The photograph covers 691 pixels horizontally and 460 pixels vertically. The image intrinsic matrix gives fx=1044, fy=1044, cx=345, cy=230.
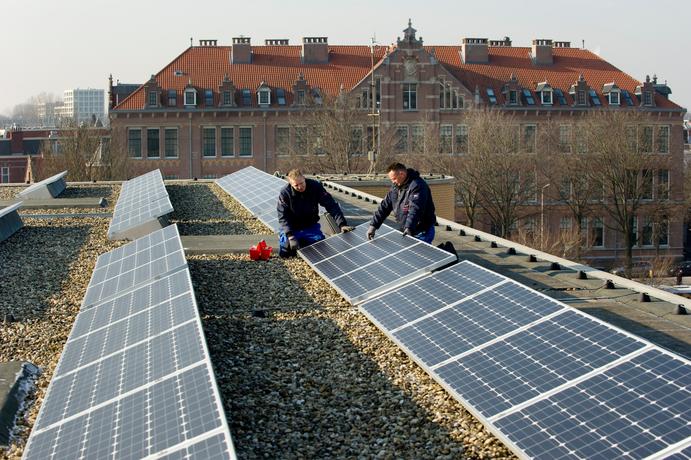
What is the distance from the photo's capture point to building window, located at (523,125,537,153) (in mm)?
72750

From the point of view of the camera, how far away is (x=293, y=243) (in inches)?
683

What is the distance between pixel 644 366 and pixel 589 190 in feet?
208

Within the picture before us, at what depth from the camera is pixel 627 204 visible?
230 feet

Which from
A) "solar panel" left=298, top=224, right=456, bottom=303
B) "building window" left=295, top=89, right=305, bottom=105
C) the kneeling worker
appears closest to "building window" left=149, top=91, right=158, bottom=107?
"building window" left=295, top=89, right=305, bottom=105

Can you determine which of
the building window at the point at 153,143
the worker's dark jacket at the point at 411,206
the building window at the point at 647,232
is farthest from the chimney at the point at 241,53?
the worker's dark jacket at the point at 411,206

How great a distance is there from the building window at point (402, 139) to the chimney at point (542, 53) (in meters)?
14.6

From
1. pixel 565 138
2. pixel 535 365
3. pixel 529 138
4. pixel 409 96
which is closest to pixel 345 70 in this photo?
pixel 409 96

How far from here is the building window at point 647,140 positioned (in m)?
69.1

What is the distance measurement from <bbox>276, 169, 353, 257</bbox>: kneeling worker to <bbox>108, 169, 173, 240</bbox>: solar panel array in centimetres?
511

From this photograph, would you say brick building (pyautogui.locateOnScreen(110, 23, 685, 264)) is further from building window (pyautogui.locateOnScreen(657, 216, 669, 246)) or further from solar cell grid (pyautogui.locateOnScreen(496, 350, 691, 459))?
solar cell grid (pyautogui.locateOnScreen(496, 350, 691, 459))

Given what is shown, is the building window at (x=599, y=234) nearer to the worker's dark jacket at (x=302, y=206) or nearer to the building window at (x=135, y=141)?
the building window at (x=135, y=141)

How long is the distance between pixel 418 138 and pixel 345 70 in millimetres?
8891

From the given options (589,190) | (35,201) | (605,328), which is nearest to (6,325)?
(605,328)

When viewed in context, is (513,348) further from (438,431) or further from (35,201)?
(35,201)
